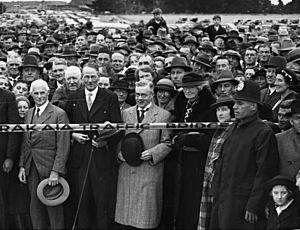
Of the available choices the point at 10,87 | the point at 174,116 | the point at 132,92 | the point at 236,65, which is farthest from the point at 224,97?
the point at 236,65

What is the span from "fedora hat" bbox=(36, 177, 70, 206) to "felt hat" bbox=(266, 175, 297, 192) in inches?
101

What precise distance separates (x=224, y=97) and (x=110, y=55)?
5.35 meters

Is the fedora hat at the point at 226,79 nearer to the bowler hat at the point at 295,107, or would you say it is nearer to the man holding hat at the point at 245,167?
the man holding hat at the point at 245,167

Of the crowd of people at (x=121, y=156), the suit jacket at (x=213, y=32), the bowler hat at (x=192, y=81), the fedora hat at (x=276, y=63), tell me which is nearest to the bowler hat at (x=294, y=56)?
the fedora hat at (x=276, y=63)

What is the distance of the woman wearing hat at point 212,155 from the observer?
6930 mm

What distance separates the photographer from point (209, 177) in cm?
699

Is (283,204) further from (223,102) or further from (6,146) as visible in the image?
(6,146)

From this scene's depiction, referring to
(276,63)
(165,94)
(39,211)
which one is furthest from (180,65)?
(39,211)

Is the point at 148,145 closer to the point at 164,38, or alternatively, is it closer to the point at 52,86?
the point at 52,86

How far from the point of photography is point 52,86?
33.8 ft

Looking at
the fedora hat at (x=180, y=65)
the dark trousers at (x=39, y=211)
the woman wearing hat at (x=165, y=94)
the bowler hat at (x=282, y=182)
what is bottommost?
the dark trousers at (x=39, y=211)

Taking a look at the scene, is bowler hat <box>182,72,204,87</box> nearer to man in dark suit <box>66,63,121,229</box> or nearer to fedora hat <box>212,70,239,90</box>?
fedora hat <box>212,70,239,90</box>

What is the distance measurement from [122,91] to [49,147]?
4.81 ft

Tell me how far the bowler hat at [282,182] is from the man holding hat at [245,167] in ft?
0.32
